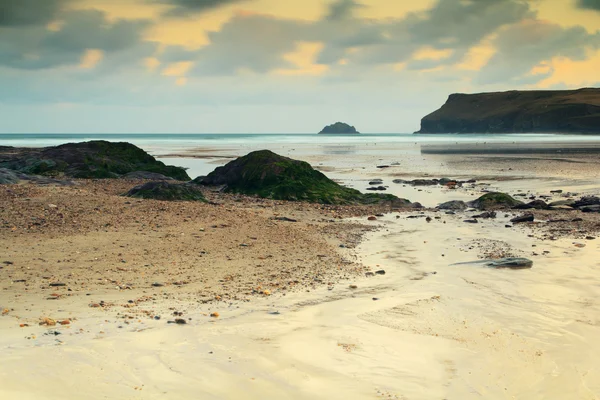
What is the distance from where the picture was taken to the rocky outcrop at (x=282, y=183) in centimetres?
2012

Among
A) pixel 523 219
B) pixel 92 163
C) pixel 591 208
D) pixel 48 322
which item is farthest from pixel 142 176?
pixel 48 322

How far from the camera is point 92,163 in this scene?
28703 millimetres

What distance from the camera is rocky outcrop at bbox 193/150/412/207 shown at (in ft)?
66.0

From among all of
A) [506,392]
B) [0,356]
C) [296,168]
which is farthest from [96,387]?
[296,168]

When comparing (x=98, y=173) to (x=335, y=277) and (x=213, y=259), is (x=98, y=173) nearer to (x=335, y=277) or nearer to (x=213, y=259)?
(x=213, y=259)

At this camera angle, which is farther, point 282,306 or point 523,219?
point 523,219

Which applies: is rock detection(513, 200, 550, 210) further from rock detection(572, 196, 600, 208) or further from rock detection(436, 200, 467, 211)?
rock detection(436, 200, 467, 211)

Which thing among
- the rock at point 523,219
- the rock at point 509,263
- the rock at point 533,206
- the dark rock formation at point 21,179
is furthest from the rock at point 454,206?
the dark rock formation at point 21,179

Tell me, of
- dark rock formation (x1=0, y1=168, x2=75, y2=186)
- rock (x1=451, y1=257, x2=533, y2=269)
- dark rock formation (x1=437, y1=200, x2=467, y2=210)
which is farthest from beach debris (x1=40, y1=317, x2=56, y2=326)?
dark rock formation (x1=0, y1=168, x2=75, y2=186)

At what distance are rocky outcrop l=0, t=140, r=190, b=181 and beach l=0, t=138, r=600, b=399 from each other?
13.3 meters

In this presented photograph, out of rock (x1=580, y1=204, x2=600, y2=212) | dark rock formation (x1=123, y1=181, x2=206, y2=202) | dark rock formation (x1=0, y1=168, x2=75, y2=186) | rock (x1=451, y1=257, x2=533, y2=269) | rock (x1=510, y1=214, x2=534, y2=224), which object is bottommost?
rock (x1=451, y1=257, x2=533, y2=269)

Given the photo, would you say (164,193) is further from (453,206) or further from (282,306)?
(282,306)

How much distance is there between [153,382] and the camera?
556 cm

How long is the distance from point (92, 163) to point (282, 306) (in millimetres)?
23206
